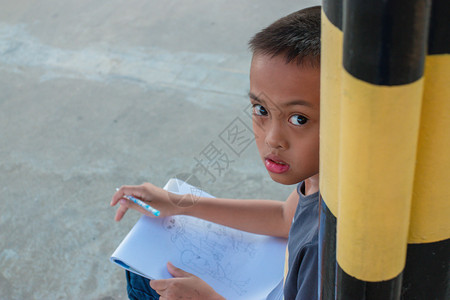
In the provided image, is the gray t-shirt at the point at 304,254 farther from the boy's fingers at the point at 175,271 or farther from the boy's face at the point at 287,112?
the boy's fingers at the point at 175,271

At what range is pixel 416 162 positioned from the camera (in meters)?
0.28

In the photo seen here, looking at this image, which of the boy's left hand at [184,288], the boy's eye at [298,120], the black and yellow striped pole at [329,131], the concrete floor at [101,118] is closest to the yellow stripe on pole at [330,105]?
the black and yellow striped pole at [329,131]

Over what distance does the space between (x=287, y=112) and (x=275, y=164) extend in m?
0.07

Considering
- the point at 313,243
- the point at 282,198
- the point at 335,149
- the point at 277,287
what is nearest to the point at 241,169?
the point at 282,198

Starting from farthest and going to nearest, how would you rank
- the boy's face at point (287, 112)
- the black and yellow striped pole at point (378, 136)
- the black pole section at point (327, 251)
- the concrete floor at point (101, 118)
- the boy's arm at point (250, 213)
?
the concrete floor at point (101, 118), the boy's arm at point (250, 213), the boy's face at point (287, 112), the black pole section at point (327, 251), the black and yellow striped pole at point (378, 136)

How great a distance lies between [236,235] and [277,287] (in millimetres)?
137

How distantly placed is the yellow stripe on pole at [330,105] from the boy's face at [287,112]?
0.79 ft

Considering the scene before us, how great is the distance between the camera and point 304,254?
1.97 feet

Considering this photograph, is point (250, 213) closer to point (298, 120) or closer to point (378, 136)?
point (298, 120)

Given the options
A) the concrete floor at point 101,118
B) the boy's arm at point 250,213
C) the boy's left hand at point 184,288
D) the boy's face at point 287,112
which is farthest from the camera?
the concrete floor at point 101,118

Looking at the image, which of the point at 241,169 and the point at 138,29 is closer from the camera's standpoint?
the point at 241,169

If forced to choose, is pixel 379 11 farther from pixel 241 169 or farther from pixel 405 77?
pixel 241 169

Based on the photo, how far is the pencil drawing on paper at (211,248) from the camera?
2.77 ft

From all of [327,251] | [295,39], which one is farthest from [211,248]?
[327,251]
